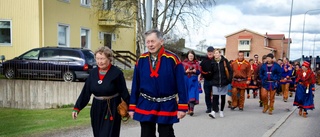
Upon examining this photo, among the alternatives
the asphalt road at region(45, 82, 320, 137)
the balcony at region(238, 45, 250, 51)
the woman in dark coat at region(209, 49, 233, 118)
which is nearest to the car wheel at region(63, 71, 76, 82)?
the asphalt road at region(45, 82, 320, 137)

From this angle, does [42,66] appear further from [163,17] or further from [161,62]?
[161,62]

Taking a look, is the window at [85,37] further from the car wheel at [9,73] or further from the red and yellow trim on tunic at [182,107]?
the red and yellow trim on tunic at [182,107]

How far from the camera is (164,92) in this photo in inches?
190

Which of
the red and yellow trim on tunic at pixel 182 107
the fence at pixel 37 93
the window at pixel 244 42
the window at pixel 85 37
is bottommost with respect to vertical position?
the fence at pixel 37 93

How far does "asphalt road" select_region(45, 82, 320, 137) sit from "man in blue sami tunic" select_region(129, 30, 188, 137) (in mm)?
2887

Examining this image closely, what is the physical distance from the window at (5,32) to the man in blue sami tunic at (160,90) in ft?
66.6

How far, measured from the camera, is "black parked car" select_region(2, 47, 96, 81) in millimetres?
16875

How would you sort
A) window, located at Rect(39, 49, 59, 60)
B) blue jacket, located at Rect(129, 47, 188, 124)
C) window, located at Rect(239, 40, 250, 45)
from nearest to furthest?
1. blue jacket, located at Rect(129, 47, 188, 124)
2. window, located at Rect(39, 49, 59, 60)
3. window, located at Rect(239, 40, 250, 45)

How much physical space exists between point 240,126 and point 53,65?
1103 cm

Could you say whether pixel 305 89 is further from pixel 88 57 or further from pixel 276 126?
pixel 88 57

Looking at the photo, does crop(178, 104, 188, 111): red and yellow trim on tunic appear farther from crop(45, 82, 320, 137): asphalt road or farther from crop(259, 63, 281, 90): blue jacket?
crop(259, 63, 281, 90): blue jacket

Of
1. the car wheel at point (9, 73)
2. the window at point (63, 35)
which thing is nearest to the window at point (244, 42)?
the window at point (63, 35)

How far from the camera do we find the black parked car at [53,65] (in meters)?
16.9

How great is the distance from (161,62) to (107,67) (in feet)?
3.26
